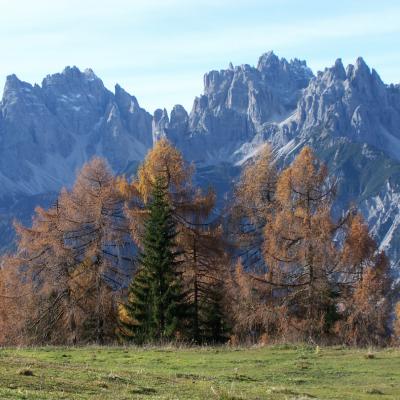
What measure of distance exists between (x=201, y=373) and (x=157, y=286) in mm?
15698

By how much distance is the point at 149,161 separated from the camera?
40562 mm

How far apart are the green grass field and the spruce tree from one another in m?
7.40

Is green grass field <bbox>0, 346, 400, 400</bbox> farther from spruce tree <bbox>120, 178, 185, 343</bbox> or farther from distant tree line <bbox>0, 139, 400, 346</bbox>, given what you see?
distant tree line <bbox>0, 139, 400, 346</bbox>

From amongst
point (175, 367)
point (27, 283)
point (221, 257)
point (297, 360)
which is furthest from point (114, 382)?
point (27, 283)

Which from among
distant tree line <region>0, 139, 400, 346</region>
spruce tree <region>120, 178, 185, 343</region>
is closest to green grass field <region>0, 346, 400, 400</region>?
spruce tree <region>120, 178, 185, 343</region>

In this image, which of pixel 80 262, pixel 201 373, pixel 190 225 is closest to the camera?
pixel 201 373

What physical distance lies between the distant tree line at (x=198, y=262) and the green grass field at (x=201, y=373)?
1016 cm

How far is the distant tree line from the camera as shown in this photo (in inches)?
1499

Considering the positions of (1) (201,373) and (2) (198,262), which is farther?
(2) (198,262)

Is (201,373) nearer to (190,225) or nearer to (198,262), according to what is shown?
(198,262)

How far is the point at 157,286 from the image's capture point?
121 feet

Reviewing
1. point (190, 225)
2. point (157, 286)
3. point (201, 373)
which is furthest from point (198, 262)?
point (201, 373)

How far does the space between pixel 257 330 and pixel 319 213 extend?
8769 mm

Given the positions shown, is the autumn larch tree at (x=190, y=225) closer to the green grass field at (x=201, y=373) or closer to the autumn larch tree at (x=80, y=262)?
the autumn larch tree at (x=80, y=262)
